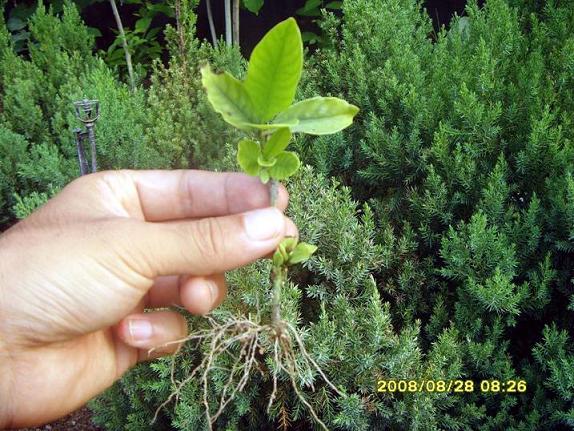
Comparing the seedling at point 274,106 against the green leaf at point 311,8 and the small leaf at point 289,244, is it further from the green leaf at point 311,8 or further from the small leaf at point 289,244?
the green leaf at point 311,8

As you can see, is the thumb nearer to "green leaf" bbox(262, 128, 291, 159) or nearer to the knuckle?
the knuckle

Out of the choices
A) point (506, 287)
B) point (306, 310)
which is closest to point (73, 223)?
point (306, 310)

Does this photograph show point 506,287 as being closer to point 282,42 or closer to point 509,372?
point 509,372

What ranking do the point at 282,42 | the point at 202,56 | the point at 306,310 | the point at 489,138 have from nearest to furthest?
the point at 282,42 < the point at 306,310 < the point at 489,138 < the point at 202,56

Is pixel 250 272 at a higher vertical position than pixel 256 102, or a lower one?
lower

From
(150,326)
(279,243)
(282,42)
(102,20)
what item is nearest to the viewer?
(282,42)
